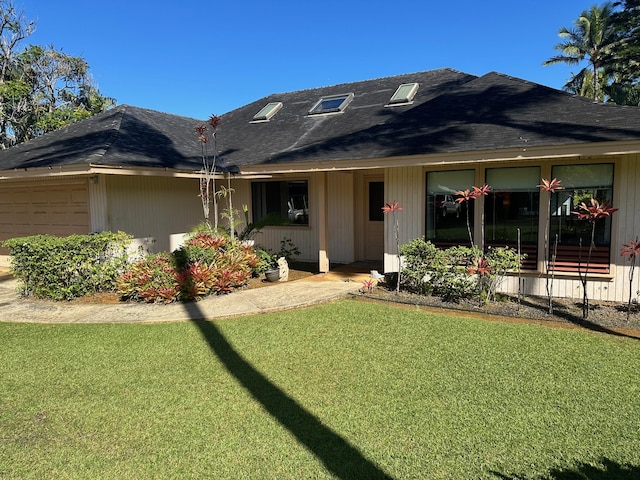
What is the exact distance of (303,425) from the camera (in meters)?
3.51

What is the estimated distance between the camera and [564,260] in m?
7.46

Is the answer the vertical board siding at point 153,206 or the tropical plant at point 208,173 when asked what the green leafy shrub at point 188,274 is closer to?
the tropical plant at point 208,173

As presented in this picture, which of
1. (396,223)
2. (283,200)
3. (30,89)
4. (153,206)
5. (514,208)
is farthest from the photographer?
(30,89)

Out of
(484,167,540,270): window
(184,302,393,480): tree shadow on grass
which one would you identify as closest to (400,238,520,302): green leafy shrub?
(484,167,540,270): window

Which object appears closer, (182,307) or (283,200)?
(182,307)

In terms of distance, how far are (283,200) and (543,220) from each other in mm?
6947

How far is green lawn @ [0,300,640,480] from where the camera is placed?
2.99 meters

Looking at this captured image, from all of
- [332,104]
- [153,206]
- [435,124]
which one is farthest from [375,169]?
[153,206]

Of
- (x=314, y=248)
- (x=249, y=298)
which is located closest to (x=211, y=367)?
(x=249, y=298)

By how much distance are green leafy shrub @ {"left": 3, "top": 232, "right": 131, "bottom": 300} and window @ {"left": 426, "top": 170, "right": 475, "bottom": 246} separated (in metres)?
6.54

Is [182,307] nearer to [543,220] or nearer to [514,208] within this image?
[514,208]

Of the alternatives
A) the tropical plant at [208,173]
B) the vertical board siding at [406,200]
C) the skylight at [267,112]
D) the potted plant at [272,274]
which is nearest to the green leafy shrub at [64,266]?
the tropical plant at [208,173]

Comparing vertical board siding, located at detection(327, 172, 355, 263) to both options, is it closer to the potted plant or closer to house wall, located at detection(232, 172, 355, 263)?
house wall, located at detection(232, 172, 355, 263)

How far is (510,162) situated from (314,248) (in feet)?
18.8
